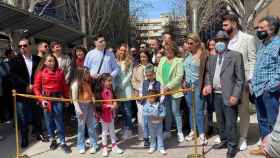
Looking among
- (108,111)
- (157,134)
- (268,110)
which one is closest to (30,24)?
(108,111)

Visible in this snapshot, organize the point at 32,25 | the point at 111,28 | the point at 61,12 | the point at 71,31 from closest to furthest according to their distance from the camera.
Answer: the point at 32,25, the point at 71,31, the point at 111,28, the point at 61,12

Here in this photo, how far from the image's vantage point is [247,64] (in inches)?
326

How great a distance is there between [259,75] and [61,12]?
44698mm

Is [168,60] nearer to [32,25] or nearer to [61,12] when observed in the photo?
[32,25]

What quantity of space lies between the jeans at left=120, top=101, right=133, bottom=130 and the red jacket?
1.35m

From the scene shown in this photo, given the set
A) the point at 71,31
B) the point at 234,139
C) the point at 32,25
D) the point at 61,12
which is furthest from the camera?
the point at 61,12

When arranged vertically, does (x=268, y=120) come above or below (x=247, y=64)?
below

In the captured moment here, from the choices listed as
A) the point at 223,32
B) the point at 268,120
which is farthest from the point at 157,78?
the point at 268,120

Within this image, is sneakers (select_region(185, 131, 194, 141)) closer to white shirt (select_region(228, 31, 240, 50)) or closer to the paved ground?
the paved ground

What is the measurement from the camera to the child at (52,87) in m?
8.92

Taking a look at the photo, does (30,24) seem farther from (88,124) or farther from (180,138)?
(180,138)

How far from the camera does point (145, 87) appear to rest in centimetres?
897

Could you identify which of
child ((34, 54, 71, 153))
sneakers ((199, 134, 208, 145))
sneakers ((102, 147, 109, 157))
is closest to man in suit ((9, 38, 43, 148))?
child ((34, 54, 71, 153))

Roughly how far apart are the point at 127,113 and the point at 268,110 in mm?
3893
